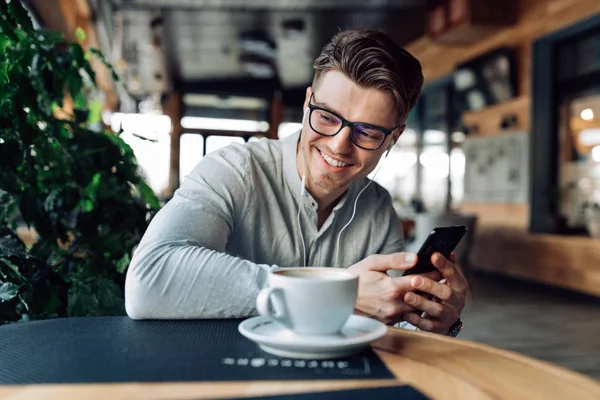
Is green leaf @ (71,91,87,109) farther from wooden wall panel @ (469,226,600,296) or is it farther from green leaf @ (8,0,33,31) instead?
wooden wall panel @ (469,226,600,296)

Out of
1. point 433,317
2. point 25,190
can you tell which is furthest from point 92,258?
point 433,317

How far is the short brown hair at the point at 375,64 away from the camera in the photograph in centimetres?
122

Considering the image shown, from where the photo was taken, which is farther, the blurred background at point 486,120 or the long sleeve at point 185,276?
the blurred background at point 486,120

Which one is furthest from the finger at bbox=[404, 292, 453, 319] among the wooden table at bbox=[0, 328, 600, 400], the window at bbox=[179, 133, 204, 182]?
the window at bbox=[179, 133, 204, 182]

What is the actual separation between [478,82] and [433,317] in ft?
23.9

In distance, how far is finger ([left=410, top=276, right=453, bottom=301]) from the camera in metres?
1.03

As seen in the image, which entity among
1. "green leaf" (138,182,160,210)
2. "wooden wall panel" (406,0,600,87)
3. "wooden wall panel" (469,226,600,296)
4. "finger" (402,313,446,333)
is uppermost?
"wooden wall panel" (406,0,600,87)

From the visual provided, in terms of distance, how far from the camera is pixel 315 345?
72 centimetres

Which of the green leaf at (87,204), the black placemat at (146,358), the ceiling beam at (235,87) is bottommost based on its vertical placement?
the black placemat at (146,358)

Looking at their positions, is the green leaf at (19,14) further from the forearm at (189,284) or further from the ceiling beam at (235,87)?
the ceiling beam at (235,87)

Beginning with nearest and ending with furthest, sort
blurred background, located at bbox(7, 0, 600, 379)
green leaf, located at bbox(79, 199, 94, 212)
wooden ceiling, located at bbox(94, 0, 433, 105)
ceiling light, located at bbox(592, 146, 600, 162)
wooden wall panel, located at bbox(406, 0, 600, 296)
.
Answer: green leaf, located at bbox(79, 199, 94, 212)
blurred background, located at bbox(7, 0, 600, 379)
wooden wall panel, located at bbox(406, 0, 600, 296)
ceiling light, located at bbox(592, 146, 600, 162)
wooden ceiling, located at bbox(94, 0, 433, 105)

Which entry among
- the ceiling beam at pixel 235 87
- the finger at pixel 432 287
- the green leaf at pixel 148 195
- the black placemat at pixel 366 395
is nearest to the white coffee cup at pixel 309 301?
the black placemat at pixel 366 395

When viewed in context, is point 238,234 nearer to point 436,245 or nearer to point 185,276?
point 185,276

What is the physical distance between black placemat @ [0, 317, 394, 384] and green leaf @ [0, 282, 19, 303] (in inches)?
9.8
